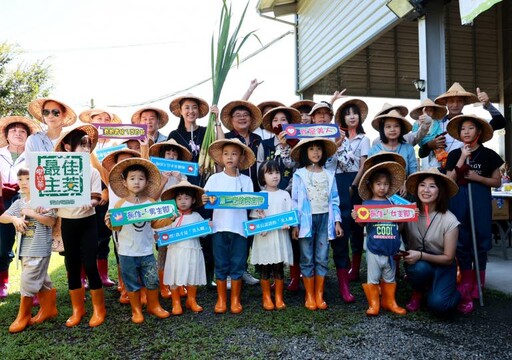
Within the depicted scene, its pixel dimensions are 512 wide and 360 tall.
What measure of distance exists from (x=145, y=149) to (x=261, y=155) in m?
1.25

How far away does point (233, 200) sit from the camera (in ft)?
12.5

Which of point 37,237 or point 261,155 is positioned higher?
point 261,155

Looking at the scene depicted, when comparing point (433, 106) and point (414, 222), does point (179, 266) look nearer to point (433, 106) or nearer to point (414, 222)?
point (414, 222)

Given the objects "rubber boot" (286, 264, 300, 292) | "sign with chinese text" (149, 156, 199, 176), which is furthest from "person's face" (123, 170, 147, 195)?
"rubber boot" (286, 264, 300, 292)

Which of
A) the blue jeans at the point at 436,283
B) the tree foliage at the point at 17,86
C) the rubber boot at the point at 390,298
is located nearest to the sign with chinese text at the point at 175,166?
the rubber boot at the point at 390,298

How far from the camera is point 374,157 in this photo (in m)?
4.11

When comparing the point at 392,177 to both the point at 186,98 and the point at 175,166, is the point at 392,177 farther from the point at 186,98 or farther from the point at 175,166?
the point at 186,98

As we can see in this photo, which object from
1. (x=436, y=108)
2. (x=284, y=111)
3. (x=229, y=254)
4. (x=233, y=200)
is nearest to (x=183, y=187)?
(x=233, y=200)

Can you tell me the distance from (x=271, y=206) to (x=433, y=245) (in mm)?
1555

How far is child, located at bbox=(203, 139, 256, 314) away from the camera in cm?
392

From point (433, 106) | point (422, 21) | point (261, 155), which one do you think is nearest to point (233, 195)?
point (261, 155)

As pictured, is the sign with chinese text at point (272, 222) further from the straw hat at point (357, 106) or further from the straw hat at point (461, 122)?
the straw hat at point (461, 122)

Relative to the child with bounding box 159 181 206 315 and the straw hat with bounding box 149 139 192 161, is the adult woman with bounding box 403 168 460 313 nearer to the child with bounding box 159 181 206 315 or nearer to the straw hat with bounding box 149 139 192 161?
the child with bounding box 159 181 206 315

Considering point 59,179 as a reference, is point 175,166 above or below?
above
